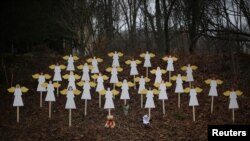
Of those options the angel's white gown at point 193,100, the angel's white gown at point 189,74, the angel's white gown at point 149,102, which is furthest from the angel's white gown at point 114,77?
the angel's white gown at point 193,100

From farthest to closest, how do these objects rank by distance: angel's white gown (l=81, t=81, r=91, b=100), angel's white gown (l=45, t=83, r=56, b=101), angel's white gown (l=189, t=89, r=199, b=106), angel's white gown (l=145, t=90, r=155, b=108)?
angel's white gown (l=81, t=81, r=91, b=100) < angel's white gown (l=45, t=83, r=56, b=101) < angel's white gown (l=145, t=90, r=155, b=108) < angel's white gown (l=189, t=89, r=199, b=106)

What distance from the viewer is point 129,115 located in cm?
1341

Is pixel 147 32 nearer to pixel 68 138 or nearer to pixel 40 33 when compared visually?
pixel 40 33

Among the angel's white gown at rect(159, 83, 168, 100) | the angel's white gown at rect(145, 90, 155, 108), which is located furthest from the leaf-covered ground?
the angel's white gown at rect(159, 83, 168, 100)

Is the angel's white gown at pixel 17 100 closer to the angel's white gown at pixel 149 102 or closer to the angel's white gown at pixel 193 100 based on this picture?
the angel's white gown at pixel 149 102

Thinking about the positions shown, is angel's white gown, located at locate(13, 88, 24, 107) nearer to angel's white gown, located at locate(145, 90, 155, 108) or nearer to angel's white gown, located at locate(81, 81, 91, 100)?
angel's white gown, located at locate(81, 81, 91, 100)

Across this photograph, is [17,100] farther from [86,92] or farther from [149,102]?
[149,102]

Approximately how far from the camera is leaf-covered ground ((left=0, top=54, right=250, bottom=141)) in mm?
11914

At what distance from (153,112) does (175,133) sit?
6.43 ft

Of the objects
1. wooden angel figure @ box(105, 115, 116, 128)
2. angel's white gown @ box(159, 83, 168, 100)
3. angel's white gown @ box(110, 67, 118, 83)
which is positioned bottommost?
wooden angel figure @ box(105, 115, 116, 128)

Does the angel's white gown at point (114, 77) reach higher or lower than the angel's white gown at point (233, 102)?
higher

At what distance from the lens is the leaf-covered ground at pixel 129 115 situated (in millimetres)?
11914

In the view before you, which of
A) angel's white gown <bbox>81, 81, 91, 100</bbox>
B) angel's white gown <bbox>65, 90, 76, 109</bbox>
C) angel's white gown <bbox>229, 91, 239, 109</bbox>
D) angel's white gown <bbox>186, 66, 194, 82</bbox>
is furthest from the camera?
angel's white gown <bbox>186, 66, 194, 82</bbox>

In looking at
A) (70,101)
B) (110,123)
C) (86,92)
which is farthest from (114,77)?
(110,123)
